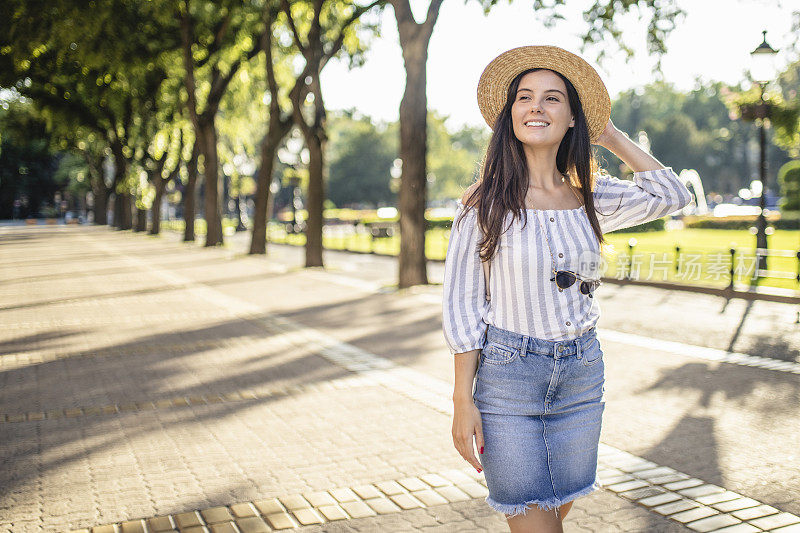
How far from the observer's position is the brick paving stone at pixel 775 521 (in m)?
4.09

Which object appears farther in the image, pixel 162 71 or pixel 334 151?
pixel 334 151

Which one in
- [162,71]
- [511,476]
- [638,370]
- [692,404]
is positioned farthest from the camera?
[162,71]

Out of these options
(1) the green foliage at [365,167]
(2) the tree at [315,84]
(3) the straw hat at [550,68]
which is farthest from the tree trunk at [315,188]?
(1) the green foliage at [365,167]

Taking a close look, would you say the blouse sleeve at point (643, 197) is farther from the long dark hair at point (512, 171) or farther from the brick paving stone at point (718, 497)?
the brick paving stone at point (718, 497)

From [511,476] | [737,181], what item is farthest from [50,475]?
[737,181]

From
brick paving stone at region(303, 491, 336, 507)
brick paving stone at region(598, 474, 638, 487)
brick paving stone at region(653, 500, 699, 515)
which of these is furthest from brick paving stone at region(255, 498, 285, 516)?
brick paving stone at region(653, 500, 699, 515)

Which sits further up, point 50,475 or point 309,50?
point 309,50

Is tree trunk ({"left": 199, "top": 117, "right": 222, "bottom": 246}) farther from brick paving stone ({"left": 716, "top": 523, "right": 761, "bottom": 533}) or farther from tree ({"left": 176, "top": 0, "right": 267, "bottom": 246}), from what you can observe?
brick paving stone ({"left": 716, "top": 523, "right": 761, "bottom": 533})

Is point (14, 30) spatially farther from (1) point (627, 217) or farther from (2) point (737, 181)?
(2) point (737, 181)

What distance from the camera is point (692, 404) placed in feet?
22.2

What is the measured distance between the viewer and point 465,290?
2.54m

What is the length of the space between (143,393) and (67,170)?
7400cm

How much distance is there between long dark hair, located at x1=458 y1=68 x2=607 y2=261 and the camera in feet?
8.18

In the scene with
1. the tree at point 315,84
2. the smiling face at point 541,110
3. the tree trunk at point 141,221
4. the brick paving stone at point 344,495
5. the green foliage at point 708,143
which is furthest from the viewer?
the green foliage at point 708,143
